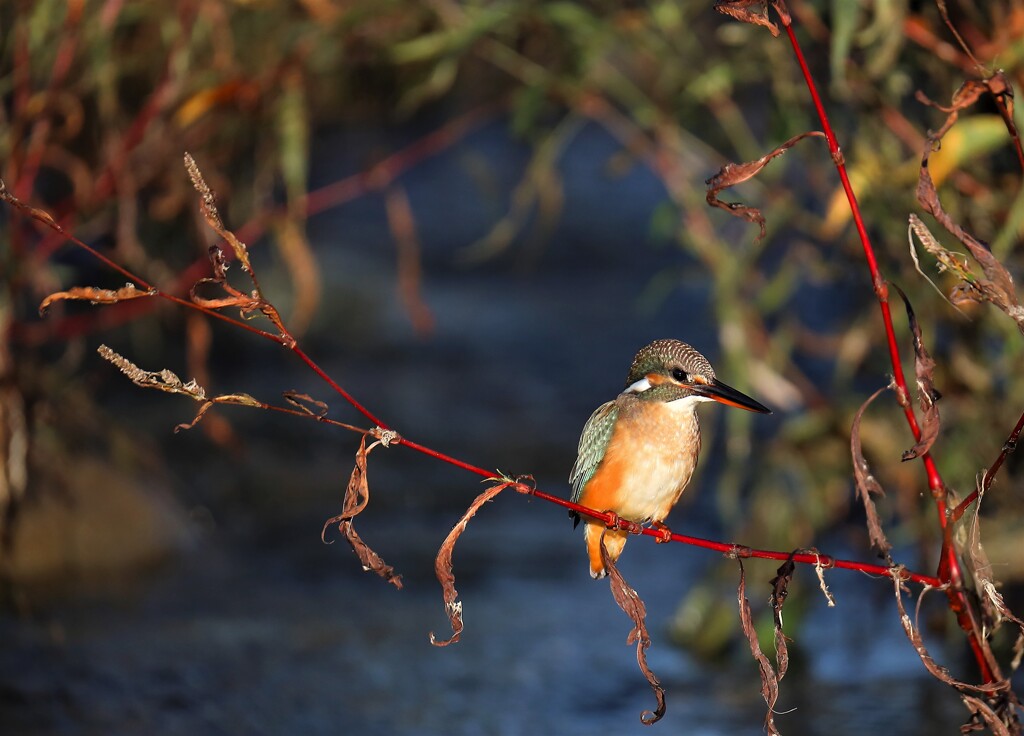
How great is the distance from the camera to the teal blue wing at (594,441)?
2.46 m

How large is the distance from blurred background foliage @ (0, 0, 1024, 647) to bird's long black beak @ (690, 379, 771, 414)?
1.22m

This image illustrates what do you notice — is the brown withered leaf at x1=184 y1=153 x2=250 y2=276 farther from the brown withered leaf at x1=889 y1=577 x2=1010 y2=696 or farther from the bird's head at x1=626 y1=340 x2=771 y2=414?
the brown withered leaf at x1=889 y1=577 x2=1010 y2=696

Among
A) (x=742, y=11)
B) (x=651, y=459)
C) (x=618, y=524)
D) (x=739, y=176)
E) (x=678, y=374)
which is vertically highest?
(x=742, y=11)

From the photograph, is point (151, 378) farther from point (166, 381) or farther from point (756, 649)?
point (756, 649)

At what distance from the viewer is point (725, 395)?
2.11 metres

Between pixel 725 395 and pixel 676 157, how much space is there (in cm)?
222

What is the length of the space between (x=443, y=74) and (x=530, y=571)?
2.03m

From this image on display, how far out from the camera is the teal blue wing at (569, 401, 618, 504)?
2.46 meters

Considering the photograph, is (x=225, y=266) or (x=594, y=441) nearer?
A: (x=225, y=266)

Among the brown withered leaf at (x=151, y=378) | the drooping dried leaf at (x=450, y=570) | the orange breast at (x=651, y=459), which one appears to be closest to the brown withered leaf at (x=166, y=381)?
the brown withered leaf at (x=151, y=378)

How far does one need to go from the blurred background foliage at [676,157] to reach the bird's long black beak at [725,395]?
1219mm

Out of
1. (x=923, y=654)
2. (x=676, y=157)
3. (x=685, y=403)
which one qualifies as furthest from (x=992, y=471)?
(x=676, y=157)

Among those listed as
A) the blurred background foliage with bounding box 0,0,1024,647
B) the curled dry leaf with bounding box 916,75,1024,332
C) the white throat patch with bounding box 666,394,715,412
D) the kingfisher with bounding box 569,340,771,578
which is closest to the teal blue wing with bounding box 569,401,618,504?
the kingfisher with bounding box 569,340,771,578

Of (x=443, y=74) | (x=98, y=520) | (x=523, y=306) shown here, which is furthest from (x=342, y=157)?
(x=443, y=74)
